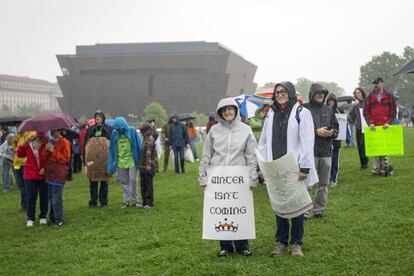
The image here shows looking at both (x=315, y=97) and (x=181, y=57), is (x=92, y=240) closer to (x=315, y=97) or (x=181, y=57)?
(x=315, y=97)

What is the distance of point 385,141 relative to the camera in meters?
11.1

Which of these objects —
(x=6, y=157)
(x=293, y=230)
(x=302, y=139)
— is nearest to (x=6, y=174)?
(x=6, y=157)

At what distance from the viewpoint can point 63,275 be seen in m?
6.04

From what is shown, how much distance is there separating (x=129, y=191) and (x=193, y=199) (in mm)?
1380

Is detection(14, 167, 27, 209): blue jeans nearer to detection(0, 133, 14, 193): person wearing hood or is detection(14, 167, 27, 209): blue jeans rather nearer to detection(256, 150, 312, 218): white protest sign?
detection(0, 133, 14, 193): person wearing hood

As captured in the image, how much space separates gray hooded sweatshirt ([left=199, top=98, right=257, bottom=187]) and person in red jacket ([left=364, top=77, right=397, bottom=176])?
592 cm

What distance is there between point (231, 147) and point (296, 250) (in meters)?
1.36

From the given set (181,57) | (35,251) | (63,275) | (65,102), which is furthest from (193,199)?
(65,102)

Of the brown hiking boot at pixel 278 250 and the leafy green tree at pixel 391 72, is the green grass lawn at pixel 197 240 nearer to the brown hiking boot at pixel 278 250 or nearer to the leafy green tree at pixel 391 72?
the brown hiking boot at pixel 278 250

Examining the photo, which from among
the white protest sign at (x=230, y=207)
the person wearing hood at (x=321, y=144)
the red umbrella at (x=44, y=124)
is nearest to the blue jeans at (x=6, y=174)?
the red umbrella at (x=44, y=124)

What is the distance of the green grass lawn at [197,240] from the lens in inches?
223

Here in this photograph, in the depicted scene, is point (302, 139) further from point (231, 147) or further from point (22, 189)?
point (22, 189)

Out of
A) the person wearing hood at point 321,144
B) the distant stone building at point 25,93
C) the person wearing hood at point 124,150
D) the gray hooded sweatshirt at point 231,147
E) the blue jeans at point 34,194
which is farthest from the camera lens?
the distant stone building at point 25,93

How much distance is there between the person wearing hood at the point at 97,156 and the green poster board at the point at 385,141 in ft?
18.0
